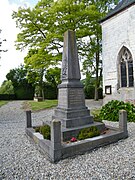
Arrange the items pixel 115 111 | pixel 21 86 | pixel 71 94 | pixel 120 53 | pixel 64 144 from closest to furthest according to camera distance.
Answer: pixel 64 144 → pixel 71 94 → pixel 115 111 → pixel 120 53 → pixel 21 86

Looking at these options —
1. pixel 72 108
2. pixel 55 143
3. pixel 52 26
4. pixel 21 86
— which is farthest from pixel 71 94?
pixel 21 86

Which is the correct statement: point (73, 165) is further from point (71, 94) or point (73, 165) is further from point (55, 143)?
point (71, 94)

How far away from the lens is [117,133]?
4934mm

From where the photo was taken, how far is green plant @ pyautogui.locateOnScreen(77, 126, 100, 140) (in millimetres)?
4652

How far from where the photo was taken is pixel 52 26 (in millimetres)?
14023

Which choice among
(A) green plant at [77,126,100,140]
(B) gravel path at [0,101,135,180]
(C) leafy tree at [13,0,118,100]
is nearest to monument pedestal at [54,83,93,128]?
(A) green plant at [77,126,100,140]

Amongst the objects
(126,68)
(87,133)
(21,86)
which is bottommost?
(87,133)

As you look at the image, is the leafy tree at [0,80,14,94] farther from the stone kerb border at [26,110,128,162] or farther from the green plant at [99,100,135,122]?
the stone kerb border at [26,110,128,162]

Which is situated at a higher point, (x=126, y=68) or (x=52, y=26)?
(x=52, y=26)

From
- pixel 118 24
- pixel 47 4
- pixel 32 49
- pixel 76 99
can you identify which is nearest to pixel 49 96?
pixel 32 49

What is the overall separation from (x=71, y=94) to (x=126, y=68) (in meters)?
6.69

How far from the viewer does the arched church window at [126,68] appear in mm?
10547

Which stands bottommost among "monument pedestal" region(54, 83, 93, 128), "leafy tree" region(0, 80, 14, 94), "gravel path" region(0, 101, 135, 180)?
"gravel path" region(0, 101, 135, 180)

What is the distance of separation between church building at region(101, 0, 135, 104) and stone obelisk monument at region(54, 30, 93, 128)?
5821 mm
